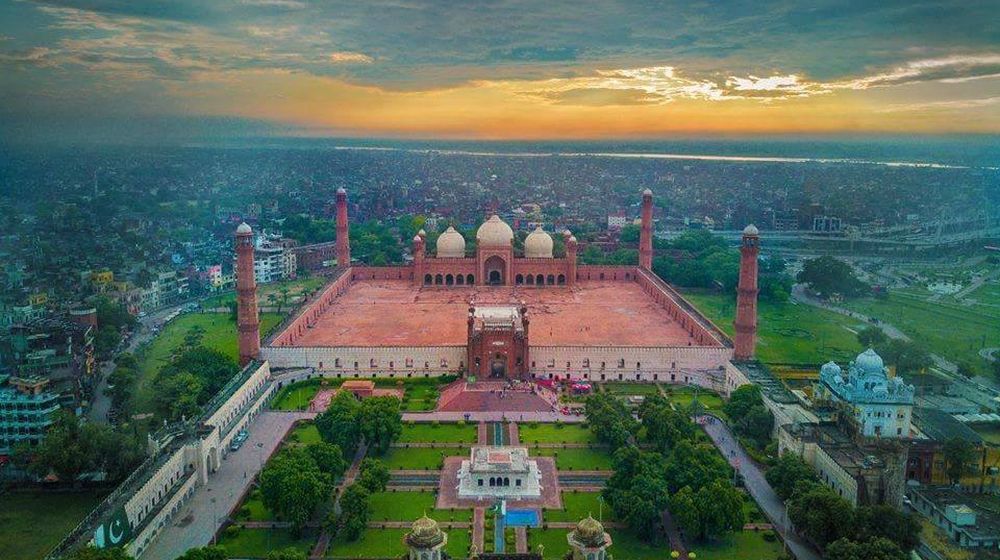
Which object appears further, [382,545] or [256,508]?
[256,508]

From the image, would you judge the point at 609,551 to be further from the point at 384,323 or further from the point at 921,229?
the point at 921,229

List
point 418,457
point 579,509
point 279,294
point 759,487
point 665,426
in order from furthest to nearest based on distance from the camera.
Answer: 1. point 279,294
2. point 418,457
3. point 665,426
4. point 759,487
5. point 579,509

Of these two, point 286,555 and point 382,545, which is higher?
point 286,555

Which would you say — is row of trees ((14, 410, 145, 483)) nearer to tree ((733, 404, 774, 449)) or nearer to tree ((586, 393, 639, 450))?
tree ((586, 393, 639, 450))

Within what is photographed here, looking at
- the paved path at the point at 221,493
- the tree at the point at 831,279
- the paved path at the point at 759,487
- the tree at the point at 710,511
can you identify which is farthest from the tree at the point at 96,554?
the tree at the point at 831,279

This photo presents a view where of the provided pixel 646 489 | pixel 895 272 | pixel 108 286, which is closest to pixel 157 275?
pixel 108 286

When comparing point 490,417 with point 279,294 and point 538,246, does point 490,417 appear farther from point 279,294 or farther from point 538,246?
point 279,294

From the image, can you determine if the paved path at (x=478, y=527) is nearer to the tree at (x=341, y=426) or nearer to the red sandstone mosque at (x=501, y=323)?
the tree at (x=341, y=426)

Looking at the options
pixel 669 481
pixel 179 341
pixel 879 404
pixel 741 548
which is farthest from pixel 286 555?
pixel 179 341
